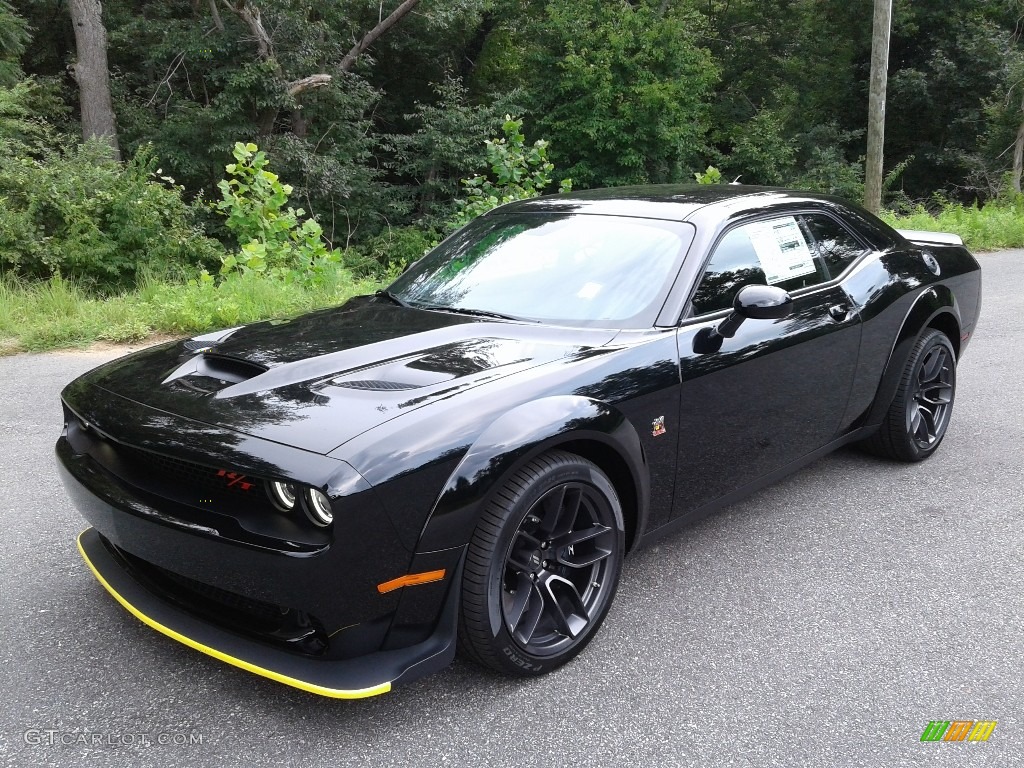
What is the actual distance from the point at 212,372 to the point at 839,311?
2566mm

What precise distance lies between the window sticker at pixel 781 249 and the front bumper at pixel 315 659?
78.1 inches

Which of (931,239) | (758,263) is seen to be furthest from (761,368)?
(931,239)

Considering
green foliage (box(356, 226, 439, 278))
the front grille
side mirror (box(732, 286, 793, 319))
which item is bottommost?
green foliage (box(356, 226, 439, 278))

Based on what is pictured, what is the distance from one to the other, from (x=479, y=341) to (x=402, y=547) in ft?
3.12

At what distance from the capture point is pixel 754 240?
11.5ft

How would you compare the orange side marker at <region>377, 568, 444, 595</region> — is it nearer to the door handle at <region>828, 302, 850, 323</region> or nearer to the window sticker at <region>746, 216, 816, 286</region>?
the window sticker at <region>746, 216, 816, 286</region>

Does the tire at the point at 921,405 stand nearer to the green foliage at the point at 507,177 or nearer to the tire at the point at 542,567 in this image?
the tire at the point at 542,567

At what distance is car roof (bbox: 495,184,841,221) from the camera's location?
139 inches

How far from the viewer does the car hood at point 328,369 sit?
2.38 m

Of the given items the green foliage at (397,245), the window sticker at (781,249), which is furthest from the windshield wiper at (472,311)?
the green foliage at (397,245)

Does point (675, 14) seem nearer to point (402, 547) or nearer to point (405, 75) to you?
point (405, 75)

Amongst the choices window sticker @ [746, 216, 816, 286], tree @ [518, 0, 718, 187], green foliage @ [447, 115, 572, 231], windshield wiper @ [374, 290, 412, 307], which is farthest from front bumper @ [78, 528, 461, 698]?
tree @ [518, 0, 718, 187]

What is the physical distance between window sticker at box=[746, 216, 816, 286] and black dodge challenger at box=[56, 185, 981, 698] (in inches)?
0.6

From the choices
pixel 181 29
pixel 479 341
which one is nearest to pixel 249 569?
pixel 479 341
